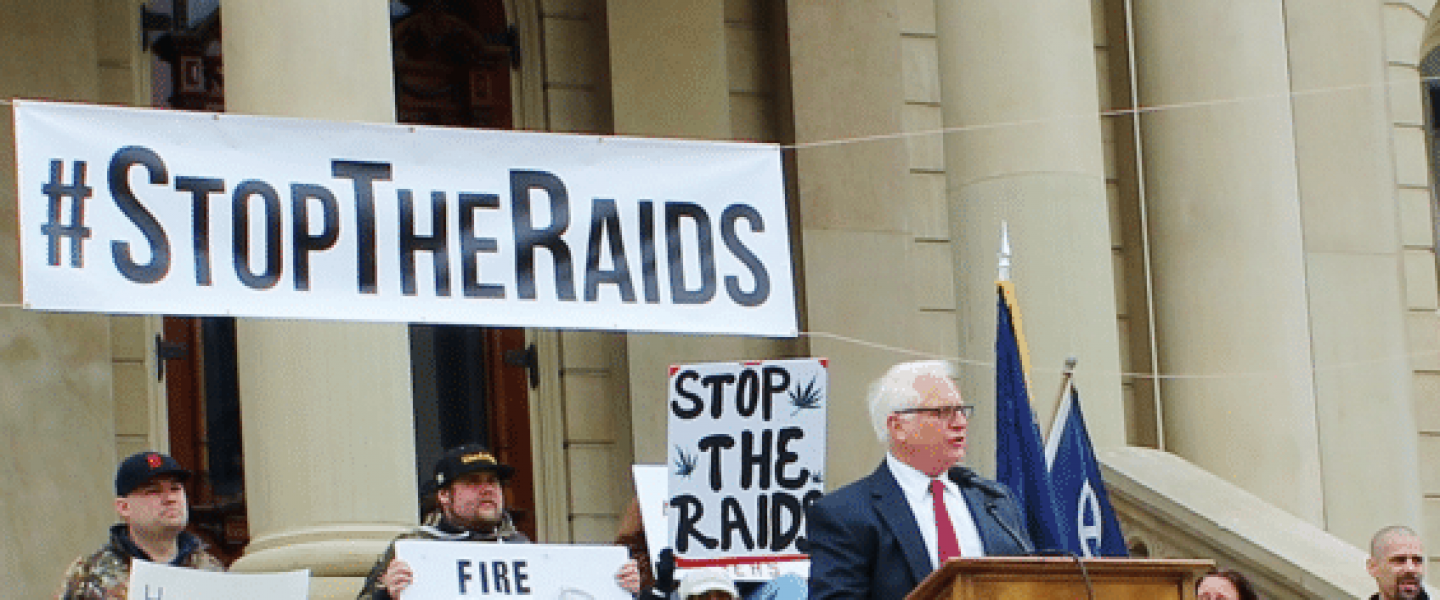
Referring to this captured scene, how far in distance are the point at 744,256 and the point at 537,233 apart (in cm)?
94

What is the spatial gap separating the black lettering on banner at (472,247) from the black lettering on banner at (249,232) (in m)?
0.82

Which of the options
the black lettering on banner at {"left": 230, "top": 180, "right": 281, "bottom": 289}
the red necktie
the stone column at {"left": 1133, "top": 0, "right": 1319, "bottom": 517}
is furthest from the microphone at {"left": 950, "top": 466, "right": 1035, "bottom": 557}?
the stone column at {"left": 1133, "top": 0, "right": 1319, "bottom": 517}

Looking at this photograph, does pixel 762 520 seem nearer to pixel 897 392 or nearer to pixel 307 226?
pixel 307 226

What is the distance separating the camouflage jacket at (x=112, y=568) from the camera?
510 inches

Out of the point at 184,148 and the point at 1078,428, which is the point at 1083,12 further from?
the point at 184,148

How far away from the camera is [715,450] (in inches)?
615

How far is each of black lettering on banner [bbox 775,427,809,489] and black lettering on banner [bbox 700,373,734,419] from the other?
32cm

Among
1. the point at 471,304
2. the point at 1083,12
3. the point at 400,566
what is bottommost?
the point at 400,566

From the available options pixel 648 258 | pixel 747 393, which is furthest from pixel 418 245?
pixel 747 393

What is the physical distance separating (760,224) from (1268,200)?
4730 mm

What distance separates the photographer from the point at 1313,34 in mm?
20188

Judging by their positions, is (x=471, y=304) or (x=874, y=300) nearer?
(x=471, y=304)

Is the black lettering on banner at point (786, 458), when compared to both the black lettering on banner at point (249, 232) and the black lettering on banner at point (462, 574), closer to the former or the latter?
the black lettering on banner at point (462, 574)

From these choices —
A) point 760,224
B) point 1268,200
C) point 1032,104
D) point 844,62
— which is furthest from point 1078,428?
point 844,62
